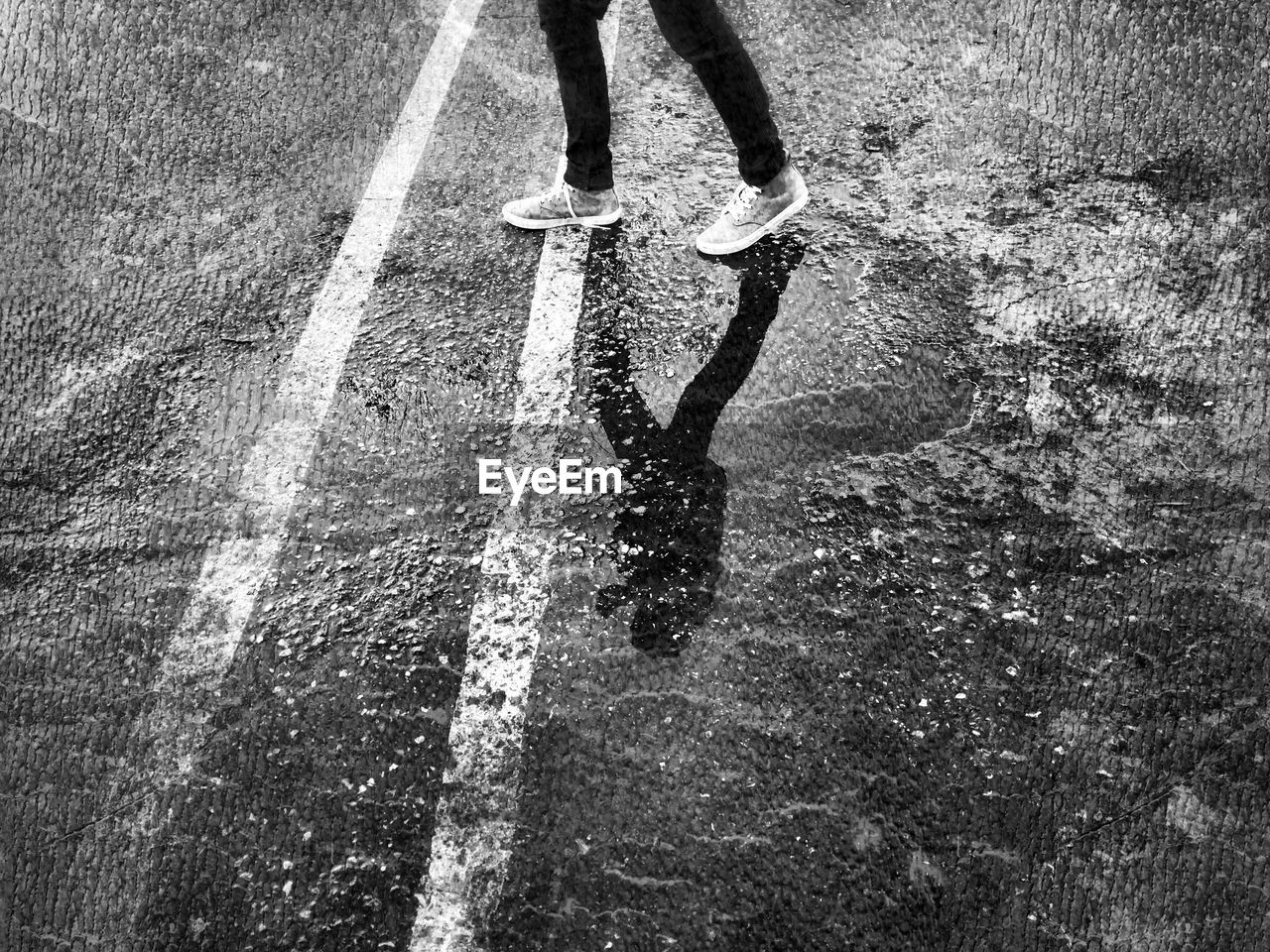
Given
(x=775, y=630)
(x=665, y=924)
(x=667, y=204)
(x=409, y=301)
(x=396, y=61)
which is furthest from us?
(x=396, y=61)

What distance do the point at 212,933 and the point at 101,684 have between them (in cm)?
72

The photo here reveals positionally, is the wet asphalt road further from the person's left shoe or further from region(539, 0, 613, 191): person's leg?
region(539, 0, 613, 191): person's leg

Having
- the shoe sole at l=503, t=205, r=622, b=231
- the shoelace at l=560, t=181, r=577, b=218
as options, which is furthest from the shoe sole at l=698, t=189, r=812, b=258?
the shoelace at l=560, t=181, r=577, b=218

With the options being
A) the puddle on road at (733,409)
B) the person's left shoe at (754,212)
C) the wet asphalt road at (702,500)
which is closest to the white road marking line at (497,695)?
the wet asphalt road at (702,500)

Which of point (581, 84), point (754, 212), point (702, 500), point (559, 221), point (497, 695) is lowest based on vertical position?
point (497, 695)

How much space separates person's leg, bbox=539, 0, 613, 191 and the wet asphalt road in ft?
0.77

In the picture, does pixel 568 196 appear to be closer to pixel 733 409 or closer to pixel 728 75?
pixel 728 75

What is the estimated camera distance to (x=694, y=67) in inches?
106

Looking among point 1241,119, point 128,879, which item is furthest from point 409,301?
point 1241,119

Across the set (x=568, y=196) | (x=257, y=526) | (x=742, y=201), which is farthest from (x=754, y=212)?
(x=257, y=526)

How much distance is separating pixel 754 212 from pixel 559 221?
67 centimetres

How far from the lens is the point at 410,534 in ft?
7.84

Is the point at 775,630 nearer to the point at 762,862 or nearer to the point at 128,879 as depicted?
the point at 762,862

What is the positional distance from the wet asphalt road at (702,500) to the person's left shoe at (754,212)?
83 mm
